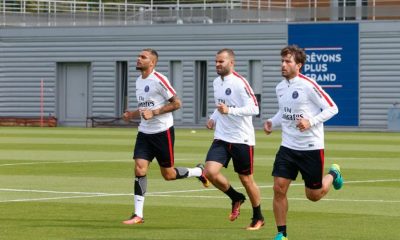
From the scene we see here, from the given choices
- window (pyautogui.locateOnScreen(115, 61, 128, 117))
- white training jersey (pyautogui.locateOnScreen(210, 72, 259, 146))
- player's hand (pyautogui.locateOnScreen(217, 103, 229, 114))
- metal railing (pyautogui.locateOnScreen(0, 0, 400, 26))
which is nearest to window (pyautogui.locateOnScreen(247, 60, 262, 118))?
metal railing (pyautogui.locateOnScreen(0, 0, 400, 26))

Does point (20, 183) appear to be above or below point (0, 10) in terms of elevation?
below

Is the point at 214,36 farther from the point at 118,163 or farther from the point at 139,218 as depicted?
the point at 139,218

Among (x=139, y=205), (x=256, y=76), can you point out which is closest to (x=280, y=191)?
(x=139, y=205)

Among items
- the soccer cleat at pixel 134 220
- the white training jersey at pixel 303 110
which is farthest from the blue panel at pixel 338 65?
the white training jersey at pixel 303 110

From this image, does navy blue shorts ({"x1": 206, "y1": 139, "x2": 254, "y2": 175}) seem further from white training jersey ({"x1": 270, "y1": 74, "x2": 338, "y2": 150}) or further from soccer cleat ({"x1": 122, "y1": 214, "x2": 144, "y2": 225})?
white training jersey ({"x1": 270, "y1": 74, "x2": 338, "y2": 150})

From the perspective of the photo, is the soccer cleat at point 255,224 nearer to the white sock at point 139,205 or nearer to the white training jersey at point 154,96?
the white sock at point 139,205

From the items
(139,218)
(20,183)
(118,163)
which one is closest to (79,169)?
(118,163)

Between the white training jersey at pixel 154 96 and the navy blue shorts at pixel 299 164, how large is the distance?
3.10 metres

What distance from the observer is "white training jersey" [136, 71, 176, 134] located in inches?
664

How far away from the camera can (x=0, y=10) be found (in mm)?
66000

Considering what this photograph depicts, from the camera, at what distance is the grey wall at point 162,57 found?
57562mm

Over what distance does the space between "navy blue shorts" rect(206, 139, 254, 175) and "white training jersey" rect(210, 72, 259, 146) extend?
67mm

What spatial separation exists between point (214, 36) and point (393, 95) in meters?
9.18

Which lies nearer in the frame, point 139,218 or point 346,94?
point 139,218
